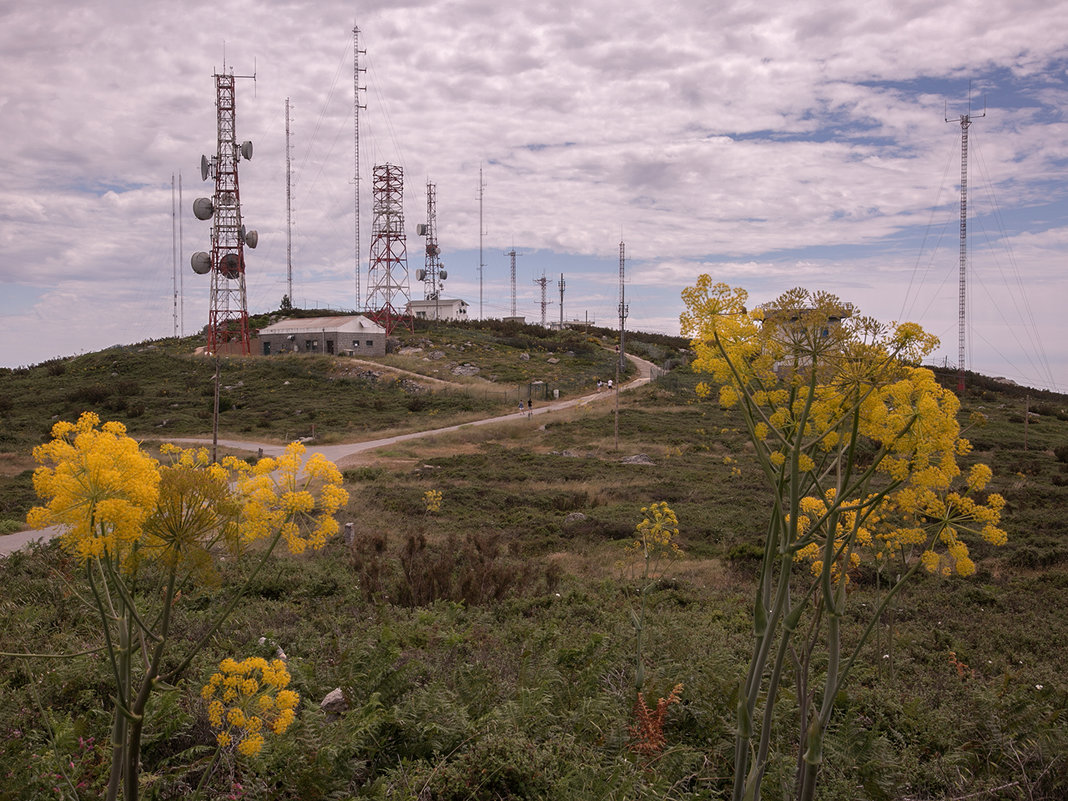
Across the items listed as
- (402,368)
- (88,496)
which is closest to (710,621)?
(88,496)

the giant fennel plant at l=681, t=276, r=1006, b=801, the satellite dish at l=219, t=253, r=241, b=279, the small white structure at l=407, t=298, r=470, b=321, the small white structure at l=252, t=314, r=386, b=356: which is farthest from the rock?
the small white structure at l=407, t=298, r=470, b=321

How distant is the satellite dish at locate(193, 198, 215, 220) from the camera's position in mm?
49969

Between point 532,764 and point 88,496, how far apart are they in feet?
9.14

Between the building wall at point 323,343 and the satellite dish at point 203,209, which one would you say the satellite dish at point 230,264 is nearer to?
the satellite dish at point 203,209

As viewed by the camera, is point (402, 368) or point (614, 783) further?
point (402, 368)

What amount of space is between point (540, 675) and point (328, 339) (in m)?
58.7

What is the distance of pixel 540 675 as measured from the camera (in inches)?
208

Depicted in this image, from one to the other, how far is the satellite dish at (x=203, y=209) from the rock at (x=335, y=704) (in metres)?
53.2

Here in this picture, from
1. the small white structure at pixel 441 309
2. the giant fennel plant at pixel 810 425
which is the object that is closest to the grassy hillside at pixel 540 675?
the giant fennel plant at pixel 810 425

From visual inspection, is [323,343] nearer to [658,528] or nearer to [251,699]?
[658,528]

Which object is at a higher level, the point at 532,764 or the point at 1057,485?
the point at 532,764

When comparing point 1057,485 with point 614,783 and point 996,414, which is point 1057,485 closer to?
point 996,414

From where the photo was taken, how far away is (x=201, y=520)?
2.08 meters

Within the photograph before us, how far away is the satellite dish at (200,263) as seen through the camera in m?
52.2
